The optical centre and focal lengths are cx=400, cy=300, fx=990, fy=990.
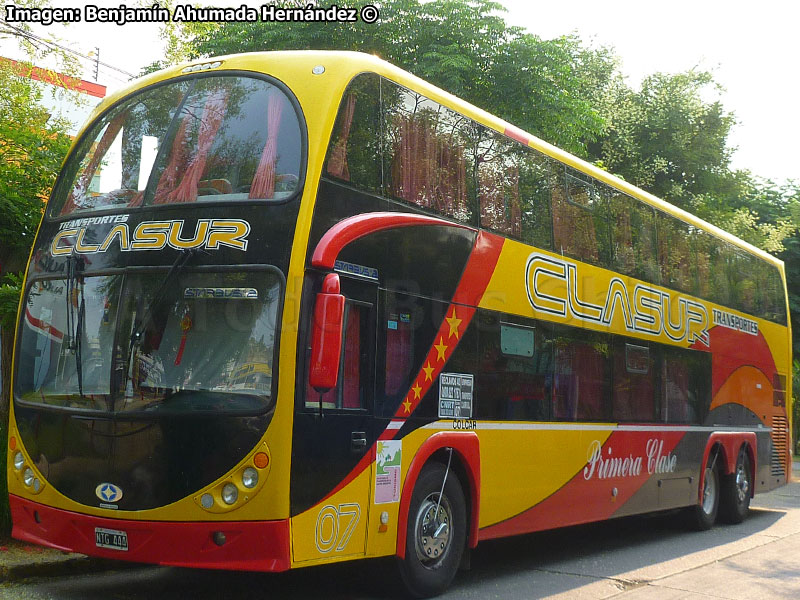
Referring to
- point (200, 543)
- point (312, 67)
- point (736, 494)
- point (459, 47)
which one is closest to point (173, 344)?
point (200, 543)

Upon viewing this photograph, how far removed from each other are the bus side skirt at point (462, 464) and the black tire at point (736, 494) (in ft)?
25.1

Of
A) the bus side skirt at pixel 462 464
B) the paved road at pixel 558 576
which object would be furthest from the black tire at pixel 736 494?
the bus side skirt at pixel 462 464

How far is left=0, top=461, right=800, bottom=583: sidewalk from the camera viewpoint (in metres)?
8.11

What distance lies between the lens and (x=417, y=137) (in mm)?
8609

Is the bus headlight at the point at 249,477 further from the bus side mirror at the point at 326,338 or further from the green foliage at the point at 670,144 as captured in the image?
the green foliage at the point at 670,144

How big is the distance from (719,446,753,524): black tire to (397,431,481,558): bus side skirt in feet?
25.1

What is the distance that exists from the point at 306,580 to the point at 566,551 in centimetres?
401

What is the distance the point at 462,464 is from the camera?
8.94m

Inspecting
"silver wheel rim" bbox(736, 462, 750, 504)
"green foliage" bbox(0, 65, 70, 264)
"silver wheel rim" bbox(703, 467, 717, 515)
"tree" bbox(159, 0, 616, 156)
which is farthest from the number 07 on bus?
"tree" bbox(159, 0, 616, 156)

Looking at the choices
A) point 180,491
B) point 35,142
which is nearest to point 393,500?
point 180,491

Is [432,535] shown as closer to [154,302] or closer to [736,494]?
[154,302]

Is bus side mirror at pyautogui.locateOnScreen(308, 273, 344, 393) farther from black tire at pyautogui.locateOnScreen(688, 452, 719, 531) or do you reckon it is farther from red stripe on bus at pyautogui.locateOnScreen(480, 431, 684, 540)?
black tire at pyautogui.locateOnScreen(688, 452, 719, 531)

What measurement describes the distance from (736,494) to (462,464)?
8064mm

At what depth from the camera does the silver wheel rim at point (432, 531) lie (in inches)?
326
